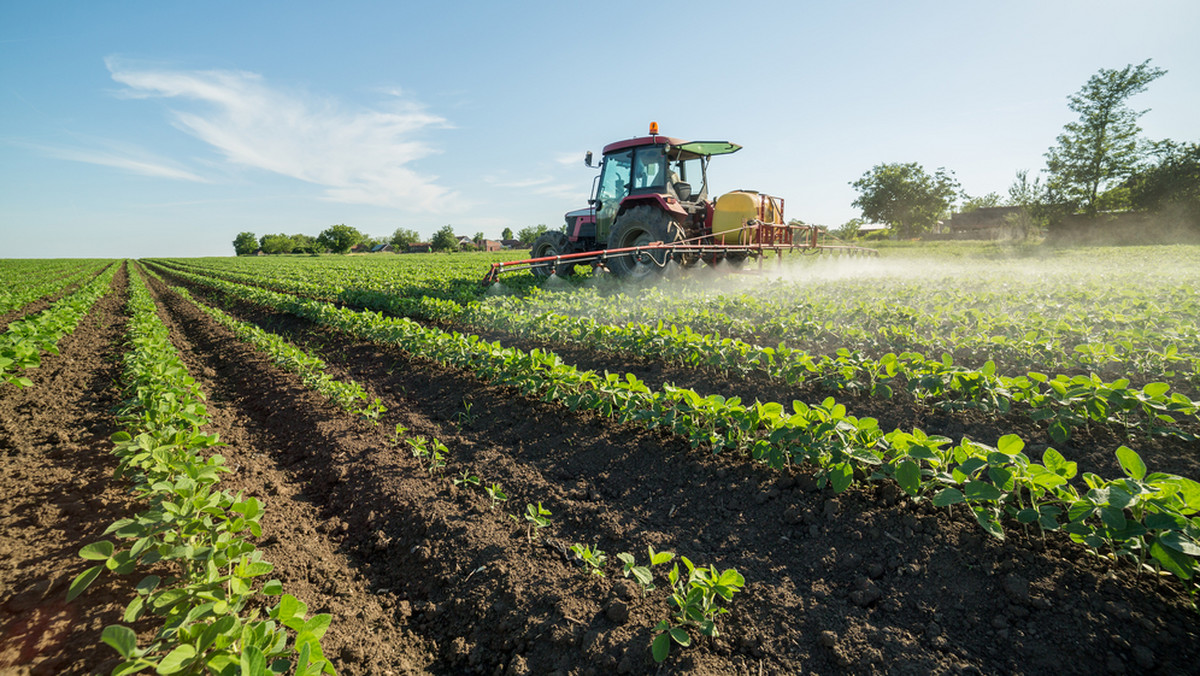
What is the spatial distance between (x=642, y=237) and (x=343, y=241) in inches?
3461

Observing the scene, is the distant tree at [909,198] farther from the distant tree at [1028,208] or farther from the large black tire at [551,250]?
the large black tire at [551,250]

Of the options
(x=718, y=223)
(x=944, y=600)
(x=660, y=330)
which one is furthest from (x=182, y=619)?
(x=718, y=223)

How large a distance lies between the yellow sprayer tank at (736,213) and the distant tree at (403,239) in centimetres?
9380

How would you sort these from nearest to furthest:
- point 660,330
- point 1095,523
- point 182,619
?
point 182,619, point 1095,523, point 660,330

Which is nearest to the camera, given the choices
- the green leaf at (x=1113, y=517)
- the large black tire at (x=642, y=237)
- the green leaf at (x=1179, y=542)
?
the green leaf at (x=1179, y=542)

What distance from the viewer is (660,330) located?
507cm

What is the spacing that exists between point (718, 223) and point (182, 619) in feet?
31.3

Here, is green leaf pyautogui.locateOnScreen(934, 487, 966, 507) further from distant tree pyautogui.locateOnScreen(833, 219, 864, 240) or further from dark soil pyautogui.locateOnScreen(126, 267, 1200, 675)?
distant tree pyautogui.locateOnScreen(833, 219, 864, 240)

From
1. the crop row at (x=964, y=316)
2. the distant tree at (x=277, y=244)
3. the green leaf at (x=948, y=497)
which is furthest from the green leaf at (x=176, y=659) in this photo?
the distant tree at (x=277, y=244)

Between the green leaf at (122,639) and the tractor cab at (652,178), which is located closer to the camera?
the green leaf at (122,639)

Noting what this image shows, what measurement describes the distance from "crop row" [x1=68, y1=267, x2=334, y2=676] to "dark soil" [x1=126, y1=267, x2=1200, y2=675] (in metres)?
0.37

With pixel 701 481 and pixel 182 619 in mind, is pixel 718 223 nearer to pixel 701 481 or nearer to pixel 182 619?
pixel 701 481

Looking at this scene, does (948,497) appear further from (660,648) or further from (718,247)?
(718,247)

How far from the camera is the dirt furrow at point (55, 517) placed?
186 cm
